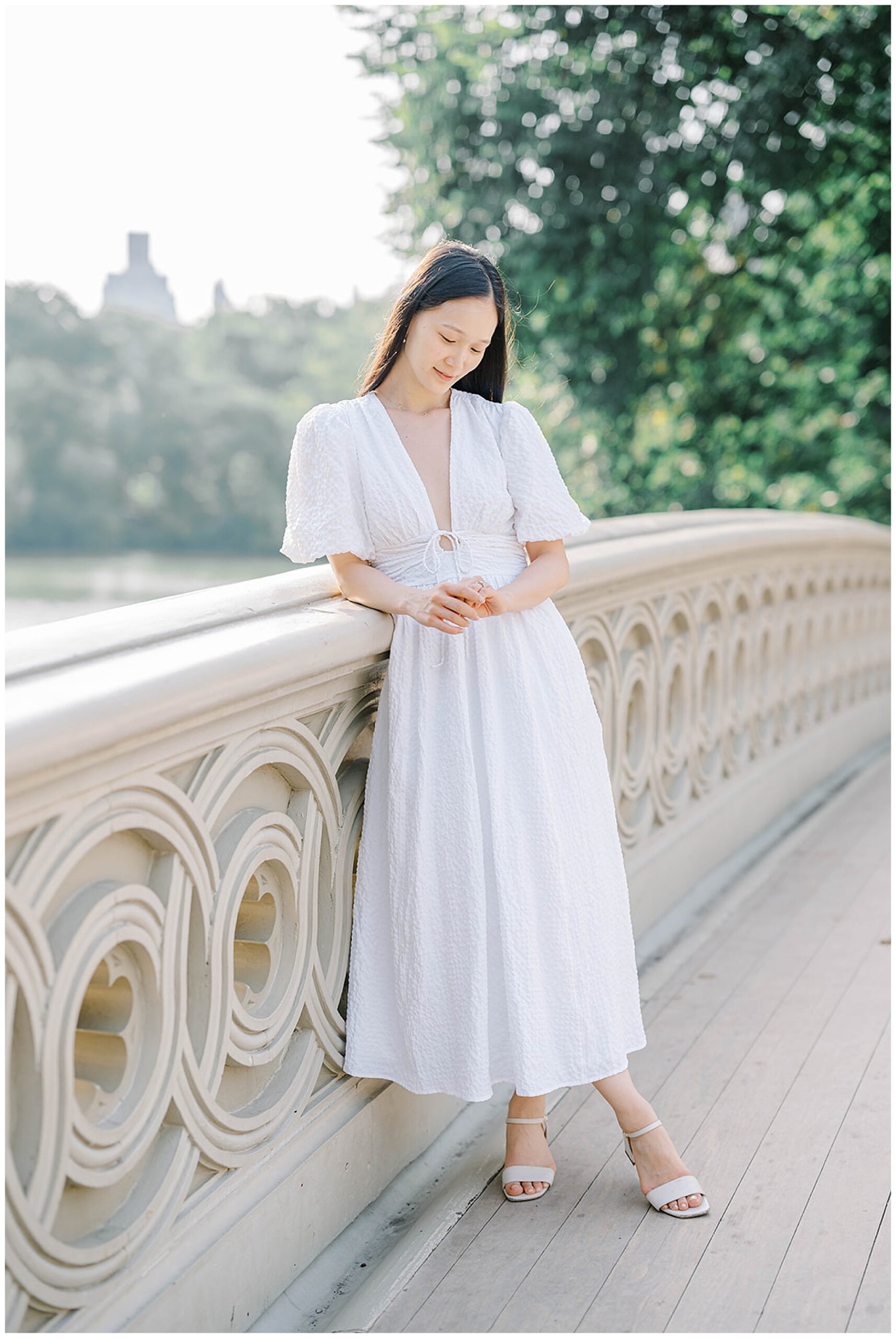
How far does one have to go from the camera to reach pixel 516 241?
11594 mm

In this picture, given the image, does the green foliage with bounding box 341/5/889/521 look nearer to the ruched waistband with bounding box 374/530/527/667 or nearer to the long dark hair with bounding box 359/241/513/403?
the long dark hair with bounding box 359/241/513/403

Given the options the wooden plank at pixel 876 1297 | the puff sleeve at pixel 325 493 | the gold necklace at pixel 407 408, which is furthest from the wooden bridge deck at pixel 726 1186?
the gold necklace at pixel 407 408

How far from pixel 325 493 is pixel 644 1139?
120cm

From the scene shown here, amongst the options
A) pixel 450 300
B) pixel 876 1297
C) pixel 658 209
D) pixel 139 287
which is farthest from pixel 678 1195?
pixel 139 287

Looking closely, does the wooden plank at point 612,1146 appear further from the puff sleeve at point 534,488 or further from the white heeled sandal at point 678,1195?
the puff sleeve at point 534,488

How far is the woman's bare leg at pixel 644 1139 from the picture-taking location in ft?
7.26

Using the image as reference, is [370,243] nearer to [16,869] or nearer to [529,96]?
[529,96]

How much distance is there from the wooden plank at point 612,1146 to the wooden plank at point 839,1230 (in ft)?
0.65

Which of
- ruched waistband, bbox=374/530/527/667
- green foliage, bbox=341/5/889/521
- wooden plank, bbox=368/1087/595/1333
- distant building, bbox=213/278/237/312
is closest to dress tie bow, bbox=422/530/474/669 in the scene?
ruched waistband, bbox=374/530/527/667

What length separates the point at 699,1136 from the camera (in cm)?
246

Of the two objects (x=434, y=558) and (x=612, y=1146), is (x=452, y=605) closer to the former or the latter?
(x=434, y=558)

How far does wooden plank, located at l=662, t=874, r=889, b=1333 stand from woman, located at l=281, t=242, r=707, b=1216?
0.36ft

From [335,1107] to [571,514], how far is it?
1.05 m

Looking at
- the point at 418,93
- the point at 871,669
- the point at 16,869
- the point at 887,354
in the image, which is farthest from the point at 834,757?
the point at 418,93
